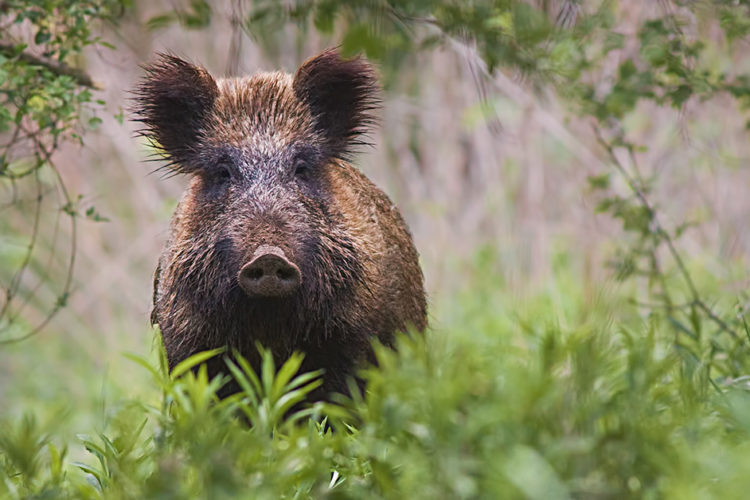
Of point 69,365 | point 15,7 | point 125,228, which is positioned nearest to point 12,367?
point 69,365

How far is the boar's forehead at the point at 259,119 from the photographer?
500 centimetres

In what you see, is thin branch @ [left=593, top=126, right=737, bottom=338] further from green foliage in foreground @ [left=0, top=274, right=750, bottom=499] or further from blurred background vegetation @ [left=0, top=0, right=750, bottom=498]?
green foliage in foreground @ [left=0, top=274, right=750, bottom=499]

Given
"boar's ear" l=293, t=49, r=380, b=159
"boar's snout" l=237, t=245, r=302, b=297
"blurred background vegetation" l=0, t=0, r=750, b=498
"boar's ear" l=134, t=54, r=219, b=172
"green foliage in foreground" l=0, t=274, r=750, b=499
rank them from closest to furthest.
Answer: "green foliage in foreground" l=0, t=274, r=750, b=499 < "blurred background vegetation" l=0, t=0, r=750, b=498 < "boar's snout" l=237, t=245, r=302, b=297 < "boar's ear" l=134, t=54, r=219, b=172 < "boar's ear" l=293, t=49, r=380, b=159

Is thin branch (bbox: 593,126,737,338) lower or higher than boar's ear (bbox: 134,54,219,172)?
lower

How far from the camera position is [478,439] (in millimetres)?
2439

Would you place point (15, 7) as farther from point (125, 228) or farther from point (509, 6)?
point (125, 228)

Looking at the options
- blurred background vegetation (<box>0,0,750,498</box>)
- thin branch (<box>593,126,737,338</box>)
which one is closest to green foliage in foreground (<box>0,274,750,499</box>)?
blurred background vegetation (<box>0,0,750,498</box>)

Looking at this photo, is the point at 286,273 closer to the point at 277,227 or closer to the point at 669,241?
the point at 277,227

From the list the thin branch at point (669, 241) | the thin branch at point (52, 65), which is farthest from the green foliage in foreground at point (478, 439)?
the thin branch at point (52, 65)

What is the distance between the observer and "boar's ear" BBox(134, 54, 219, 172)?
5094 mm

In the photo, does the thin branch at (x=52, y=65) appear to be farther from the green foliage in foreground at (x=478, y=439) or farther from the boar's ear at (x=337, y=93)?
the green foliage in foreground at (x=478, y=439)

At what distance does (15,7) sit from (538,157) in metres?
5.43

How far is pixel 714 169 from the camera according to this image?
774 cm

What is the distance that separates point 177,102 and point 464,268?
5.04 m
